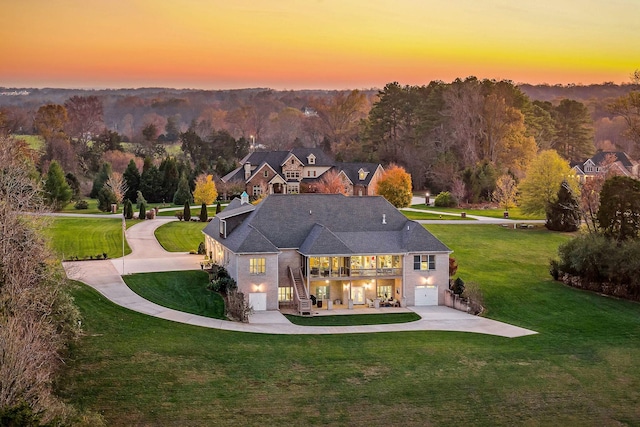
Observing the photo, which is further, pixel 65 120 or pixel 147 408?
pixel 65 120

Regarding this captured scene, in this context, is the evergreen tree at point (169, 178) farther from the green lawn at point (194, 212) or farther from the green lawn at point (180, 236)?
the green lawn at point (180, 236)

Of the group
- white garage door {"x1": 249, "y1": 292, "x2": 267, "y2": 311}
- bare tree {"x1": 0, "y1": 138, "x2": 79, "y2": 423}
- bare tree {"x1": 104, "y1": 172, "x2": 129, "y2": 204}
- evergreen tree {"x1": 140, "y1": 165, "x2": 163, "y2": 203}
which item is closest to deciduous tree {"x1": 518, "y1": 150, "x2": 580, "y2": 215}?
white garage door {"x1": 249, "y1": 292, "x2": 267, "y2": 311}

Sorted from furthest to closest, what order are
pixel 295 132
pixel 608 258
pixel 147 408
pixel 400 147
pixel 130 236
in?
pixel 295 132
pixel 400 147
pixel 130 236
pixel 608 258
pixel 147 408

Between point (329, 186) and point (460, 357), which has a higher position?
point (329, 186)

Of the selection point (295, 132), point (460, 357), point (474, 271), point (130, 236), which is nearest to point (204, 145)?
point (295, 132)

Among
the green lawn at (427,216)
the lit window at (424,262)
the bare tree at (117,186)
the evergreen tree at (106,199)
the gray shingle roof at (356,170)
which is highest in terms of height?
the gray shingle roof at (356,170)

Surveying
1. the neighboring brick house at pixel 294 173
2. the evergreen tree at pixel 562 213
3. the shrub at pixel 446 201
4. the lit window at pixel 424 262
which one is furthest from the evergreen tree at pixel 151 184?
the lit window at pixel 424 262

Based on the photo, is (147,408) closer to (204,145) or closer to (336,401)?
(336,401)
